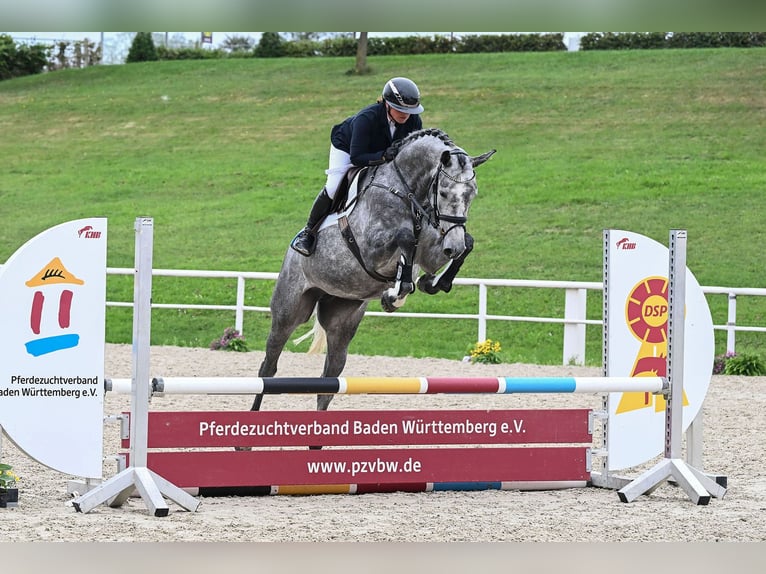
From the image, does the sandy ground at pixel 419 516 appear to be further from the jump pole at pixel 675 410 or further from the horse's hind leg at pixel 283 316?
the horse's hind leg at pixel 283 316

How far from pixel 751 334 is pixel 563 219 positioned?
16.7 feet

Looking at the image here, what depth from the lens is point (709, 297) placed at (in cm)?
1633

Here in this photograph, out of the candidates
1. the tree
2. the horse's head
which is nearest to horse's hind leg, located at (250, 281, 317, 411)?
the horse's head

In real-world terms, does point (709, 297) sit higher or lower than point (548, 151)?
lower

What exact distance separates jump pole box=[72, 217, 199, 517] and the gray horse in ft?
3.61

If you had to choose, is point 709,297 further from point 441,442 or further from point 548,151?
point 441,442

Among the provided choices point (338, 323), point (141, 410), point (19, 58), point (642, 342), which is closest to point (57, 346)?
point (141, 410)

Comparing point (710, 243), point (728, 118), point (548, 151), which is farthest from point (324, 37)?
point (710, 243)

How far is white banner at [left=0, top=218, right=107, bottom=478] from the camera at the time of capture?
4.54 meters

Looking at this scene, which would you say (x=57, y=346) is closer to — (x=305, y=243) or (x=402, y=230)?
(x=305, y=243)

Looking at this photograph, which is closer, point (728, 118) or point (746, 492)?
point (746, 492)

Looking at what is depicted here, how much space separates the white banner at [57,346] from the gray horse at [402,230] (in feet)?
4.14

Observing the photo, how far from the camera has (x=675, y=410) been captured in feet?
16.9

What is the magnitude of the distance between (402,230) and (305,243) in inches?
25.0
